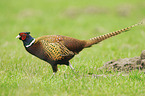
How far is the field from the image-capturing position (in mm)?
4543

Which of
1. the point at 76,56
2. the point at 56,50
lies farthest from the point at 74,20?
the point at 56,50

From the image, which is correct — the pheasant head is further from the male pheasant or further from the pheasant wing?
the pheasant wing

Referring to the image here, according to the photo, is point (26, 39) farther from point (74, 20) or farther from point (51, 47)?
point (74, 20)

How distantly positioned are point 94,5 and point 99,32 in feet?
20.8

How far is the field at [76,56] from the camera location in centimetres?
454

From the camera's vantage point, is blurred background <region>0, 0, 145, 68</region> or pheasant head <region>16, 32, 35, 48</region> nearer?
pheasant head <region>16, 32, 35, 48</region>

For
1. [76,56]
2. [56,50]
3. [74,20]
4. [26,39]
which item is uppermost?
[74,20]

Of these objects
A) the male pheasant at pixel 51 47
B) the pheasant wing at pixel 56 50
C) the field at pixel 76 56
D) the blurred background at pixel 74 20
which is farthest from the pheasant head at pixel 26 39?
the blurred background at pixel 74 20

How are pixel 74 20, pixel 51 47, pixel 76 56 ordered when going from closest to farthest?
pixel 51 47 < pixel 76 56 < pixel 74 20

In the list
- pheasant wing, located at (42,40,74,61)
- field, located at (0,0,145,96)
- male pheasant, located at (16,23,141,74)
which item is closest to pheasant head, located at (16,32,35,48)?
male pheasant, located at (16,23,141,74)

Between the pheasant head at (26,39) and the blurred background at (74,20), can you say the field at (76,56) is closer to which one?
the blurred background at (74,20)

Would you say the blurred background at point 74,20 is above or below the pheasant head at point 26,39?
above

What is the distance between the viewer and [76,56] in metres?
7.43

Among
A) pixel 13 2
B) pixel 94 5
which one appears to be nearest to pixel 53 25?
pixel 94 5
